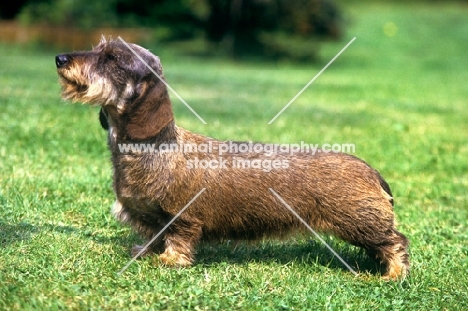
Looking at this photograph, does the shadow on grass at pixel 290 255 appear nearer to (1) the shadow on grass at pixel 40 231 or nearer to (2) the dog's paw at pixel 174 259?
(2) the dog's paw at pixel 174 259

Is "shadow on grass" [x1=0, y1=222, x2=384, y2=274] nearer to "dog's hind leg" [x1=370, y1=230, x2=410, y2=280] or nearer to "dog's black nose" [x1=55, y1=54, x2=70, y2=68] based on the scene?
"dog's hind leg" [x1=370, y1=230, x2=410, y2=280]

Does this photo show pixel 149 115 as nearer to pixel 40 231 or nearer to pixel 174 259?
pixel 174 259

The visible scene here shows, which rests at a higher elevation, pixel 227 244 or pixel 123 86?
pixel 123 86

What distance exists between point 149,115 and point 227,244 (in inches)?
56.1

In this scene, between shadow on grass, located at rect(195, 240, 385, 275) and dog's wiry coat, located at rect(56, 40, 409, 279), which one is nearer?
dog's wiry coat, located at rect(56, 40, 409, 279)

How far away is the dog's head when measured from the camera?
4.78 metres

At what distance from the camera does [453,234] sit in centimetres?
654

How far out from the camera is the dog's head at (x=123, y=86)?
15.7 feet

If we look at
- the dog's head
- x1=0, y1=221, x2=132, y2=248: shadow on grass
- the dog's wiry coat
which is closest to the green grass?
x1=0, y1=221, x2=132, y2=248: shadow on grass

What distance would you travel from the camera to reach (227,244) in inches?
221

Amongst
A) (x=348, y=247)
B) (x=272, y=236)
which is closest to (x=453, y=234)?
(x=348, y=247)

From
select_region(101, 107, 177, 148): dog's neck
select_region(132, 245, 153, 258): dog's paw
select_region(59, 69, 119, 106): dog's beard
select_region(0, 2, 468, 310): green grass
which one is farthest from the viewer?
select_region(132, 245, 153, 258): dog's paw

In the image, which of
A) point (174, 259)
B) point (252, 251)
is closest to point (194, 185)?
point (174, 259)

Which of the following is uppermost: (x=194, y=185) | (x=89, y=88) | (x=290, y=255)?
(x=89, y=88)
